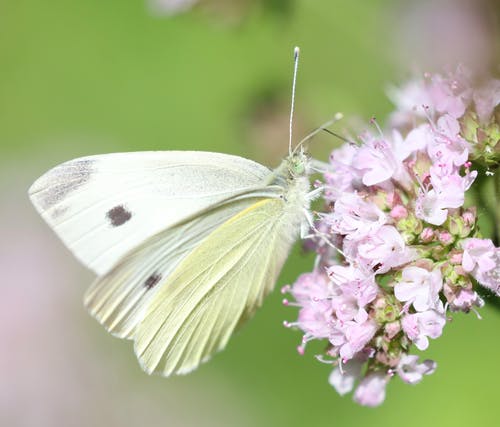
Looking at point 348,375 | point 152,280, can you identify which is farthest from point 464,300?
point 152,280

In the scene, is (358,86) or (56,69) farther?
(56,69)

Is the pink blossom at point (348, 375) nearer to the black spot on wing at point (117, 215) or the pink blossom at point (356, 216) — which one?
the pink blossom at point (356, 216)

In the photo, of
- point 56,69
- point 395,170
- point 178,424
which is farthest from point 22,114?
point 395,170

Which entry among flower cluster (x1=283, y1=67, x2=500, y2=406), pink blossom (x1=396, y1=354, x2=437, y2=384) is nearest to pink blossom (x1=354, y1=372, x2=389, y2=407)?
flower cluster (x1=283, y1=67, x2=500, y2=406)

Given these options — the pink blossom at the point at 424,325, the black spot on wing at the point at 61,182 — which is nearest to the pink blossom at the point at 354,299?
the pink blossom at the point at 424,325

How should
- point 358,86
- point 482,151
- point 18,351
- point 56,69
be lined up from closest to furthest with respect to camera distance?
point 482,151
point 358,86
point 18,351
point 56,69

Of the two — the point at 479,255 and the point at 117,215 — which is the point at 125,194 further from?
the point at 479,255

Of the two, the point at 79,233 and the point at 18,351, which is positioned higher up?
the point at 79,233

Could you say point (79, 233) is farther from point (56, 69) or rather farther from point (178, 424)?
point (56, 69)
